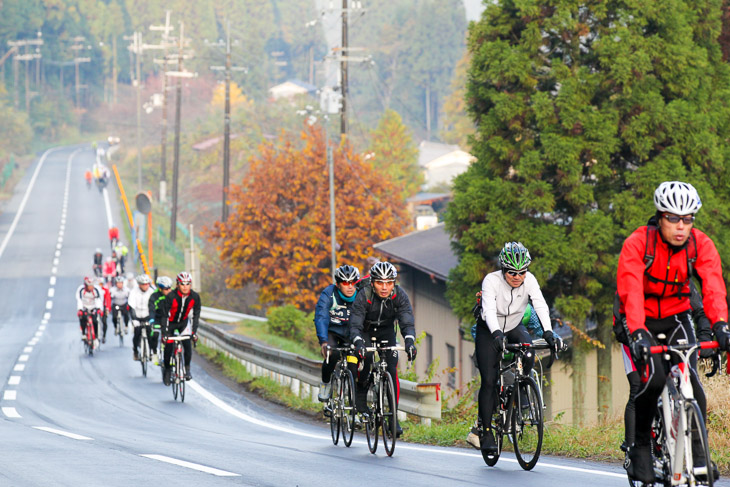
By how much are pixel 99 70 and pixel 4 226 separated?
88187 mm

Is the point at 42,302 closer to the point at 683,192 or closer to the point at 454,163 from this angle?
the point at 683,192

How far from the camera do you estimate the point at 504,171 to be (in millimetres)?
23953

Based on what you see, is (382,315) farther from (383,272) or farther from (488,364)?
(488,364)

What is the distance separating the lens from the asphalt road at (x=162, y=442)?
901 centimetres

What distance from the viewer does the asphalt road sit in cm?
901

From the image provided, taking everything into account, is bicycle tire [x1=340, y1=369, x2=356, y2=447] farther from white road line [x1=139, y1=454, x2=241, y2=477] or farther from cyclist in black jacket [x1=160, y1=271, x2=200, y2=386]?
cyclist in black jacket [x1=160, y1=271, x2=200, y2=386]

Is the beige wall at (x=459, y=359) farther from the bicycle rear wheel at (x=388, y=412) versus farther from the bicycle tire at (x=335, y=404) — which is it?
the bicycle rear wheel at (x=388, y=412)

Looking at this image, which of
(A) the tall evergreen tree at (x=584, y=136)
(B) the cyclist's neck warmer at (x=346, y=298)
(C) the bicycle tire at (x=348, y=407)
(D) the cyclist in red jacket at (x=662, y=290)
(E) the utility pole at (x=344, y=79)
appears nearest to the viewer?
(D) the cyclist in red jacket at (x=662, y=290)

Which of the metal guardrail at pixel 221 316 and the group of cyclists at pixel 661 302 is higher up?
the group of cyclists at pixel 661 302

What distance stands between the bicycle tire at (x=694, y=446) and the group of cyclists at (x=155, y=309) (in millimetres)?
11427

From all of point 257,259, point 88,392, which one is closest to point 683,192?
point 88,392

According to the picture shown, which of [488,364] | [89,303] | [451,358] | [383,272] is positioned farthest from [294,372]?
[451,358]

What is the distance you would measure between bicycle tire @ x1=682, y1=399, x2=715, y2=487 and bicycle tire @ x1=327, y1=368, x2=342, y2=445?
17.6ft

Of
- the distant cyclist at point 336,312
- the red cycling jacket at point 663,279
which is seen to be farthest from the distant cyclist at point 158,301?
the red cycling jacket at point 663,279
